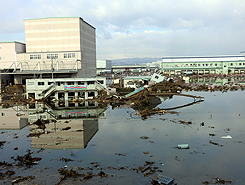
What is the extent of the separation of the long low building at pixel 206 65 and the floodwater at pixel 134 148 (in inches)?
2184

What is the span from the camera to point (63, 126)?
1770cm

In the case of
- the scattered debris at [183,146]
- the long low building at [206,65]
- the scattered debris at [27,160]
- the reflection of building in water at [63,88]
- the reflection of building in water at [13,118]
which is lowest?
the scattered debris at [27,160]

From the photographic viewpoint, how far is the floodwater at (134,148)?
9688 mm

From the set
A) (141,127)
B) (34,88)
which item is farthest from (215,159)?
(34,88)

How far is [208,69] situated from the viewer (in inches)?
2911

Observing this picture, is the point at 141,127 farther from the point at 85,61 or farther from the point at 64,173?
the point at 85,61

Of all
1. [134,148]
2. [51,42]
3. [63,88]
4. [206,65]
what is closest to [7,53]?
[51,42]

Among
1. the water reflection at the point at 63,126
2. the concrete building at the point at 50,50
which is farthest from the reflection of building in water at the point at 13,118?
the concrete building at the point at 50,50

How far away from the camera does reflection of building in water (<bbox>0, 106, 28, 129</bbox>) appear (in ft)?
60.9

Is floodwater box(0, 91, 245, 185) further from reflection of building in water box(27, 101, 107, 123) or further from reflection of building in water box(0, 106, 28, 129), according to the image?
reflection of building in water box(27, 101, 107, 123)

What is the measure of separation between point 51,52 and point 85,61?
6352 mm

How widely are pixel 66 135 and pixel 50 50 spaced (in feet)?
94.9

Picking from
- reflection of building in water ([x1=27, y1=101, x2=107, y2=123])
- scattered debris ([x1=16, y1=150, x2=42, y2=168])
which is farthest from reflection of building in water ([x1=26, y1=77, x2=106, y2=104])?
scattered debris ([x1=16, y1=150, x2=42, y2=168])

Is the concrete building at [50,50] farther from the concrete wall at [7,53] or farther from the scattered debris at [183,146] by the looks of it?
the scattered debris at [183,146]
